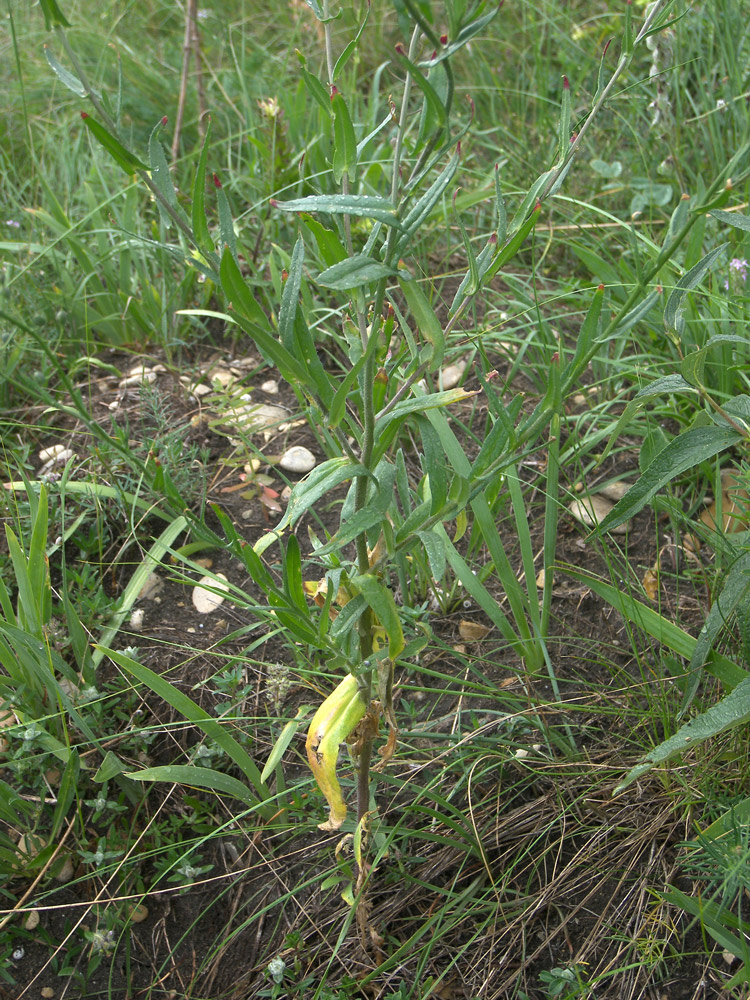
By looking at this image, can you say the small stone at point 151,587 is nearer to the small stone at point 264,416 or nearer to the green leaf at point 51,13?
the small stone at point 264,416

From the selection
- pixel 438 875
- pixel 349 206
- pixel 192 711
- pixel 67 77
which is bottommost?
pixel 438 875

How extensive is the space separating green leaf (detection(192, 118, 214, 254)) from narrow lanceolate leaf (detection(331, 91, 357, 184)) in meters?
0.11

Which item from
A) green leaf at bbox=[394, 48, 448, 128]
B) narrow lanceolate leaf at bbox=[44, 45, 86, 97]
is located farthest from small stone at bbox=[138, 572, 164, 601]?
green leaf at bbox=[394, 48, 448, 128]

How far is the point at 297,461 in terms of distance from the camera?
5.36ft

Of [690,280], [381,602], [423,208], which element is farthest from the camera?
[690,280]

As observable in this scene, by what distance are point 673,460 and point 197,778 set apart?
0.75 m

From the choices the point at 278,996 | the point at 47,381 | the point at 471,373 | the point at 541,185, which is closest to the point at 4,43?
the point at 47,381

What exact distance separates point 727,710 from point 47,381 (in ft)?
4.95

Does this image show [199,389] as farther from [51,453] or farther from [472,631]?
[472,631]

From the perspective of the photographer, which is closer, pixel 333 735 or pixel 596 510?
pixel 333 735

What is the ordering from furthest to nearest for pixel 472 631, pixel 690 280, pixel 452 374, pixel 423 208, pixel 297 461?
pixel 452 374
pixel 297 461
pixel 472 631
pixel 690 280
pixel 423 208

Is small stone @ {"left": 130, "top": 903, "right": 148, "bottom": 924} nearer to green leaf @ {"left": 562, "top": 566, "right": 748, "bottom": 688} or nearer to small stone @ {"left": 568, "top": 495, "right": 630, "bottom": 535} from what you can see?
green leaf @ {"left": 562, "top": 566, "right": 748, "bottom": 688}

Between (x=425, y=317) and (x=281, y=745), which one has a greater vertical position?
(x=425, y=317)

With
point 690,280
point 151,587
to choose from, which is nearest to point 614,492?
point 690,280
